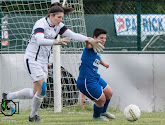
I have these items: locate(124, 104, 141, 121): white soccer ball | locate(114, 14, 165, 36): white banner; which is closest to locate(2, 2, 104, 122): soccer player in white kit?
locate(124, 104, 141, 121): white soccer ball

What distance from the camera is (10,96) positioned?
834 centimetres

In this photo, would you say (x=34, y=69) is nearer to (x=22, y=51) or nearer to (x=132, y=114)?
(x=132, y=114)

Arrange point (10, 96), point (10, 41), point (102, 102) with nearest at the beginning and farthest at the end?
point (102, 102), point (10, 96), point (10, 41)

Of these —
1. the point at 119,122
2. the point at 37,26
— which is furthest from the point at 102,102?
the point at 37,26

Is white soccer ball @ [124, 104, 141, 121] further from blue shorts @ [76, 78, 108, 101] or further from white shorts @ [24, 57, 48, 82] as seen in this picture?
white shorts @ [24, 57, 48, 82]

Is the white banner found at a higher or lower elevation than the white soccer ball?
higher

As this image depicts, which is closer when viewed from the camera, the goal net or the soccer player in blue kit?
the soccer player in blue kit

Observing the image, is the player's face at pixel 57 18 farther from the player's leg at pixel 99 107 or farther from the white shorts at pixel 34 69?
the player's leg at pixel 99 107

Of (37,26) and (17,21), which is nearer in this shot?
(37,26)

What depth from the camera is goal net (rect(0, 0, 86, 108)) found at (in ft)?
31.2

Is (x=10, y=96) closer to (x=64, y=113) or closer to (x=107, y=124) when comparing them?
(x=64, y=113)

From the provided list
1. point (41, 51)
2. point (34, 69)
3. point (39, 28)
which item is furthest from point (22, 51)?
point (39, 28)

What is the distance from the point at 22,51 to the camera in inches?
394

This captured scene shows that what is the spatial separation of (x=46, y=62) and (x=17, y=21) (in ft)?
9.88
